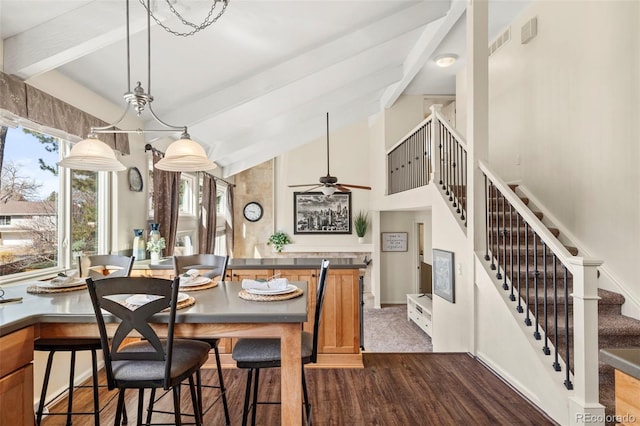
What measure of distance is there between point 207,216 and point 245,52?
3784mm

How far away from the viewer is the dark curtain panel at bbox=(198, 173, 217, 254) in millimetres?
6379

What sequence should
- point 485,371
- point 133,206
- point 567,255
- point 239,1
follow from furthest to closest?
1. point 133,206
2. point 485,371
3. point 239,1
4. point 567,255

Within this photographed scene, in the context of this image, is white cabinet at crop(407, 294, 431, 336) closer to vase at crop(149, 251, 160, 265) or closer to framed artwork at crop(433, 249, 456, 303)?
framed artwork at crop(433, 249, 456, 303)

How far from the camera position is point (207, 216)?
654 centimetres

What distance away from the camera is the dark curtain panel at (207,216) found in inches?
251

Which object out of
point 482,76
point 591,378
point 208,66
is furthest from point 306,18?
point 591,378

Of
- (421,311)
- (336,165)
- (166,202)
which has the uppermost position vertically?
(336,165)

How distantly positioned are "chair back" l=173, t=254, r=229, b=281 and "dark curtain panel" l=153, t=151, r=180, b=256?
4.77 feet

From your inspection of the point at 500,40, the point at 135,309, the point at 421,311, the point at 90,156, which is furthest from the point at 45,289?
the point at 500,40

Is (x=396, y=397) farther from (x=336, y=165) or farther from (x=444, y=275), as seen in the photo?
(x=336, y=165)

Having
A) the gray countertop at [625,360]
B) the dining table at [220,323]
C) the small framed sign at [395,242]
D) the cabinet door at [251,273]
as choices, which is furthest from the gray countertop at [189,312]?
the small framed sign at [395,242]

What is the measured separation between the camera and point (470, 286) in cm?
333

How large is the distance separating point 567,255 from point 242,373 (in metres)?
2.58

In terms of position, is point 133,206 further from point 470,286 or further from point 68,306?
point 470,286
